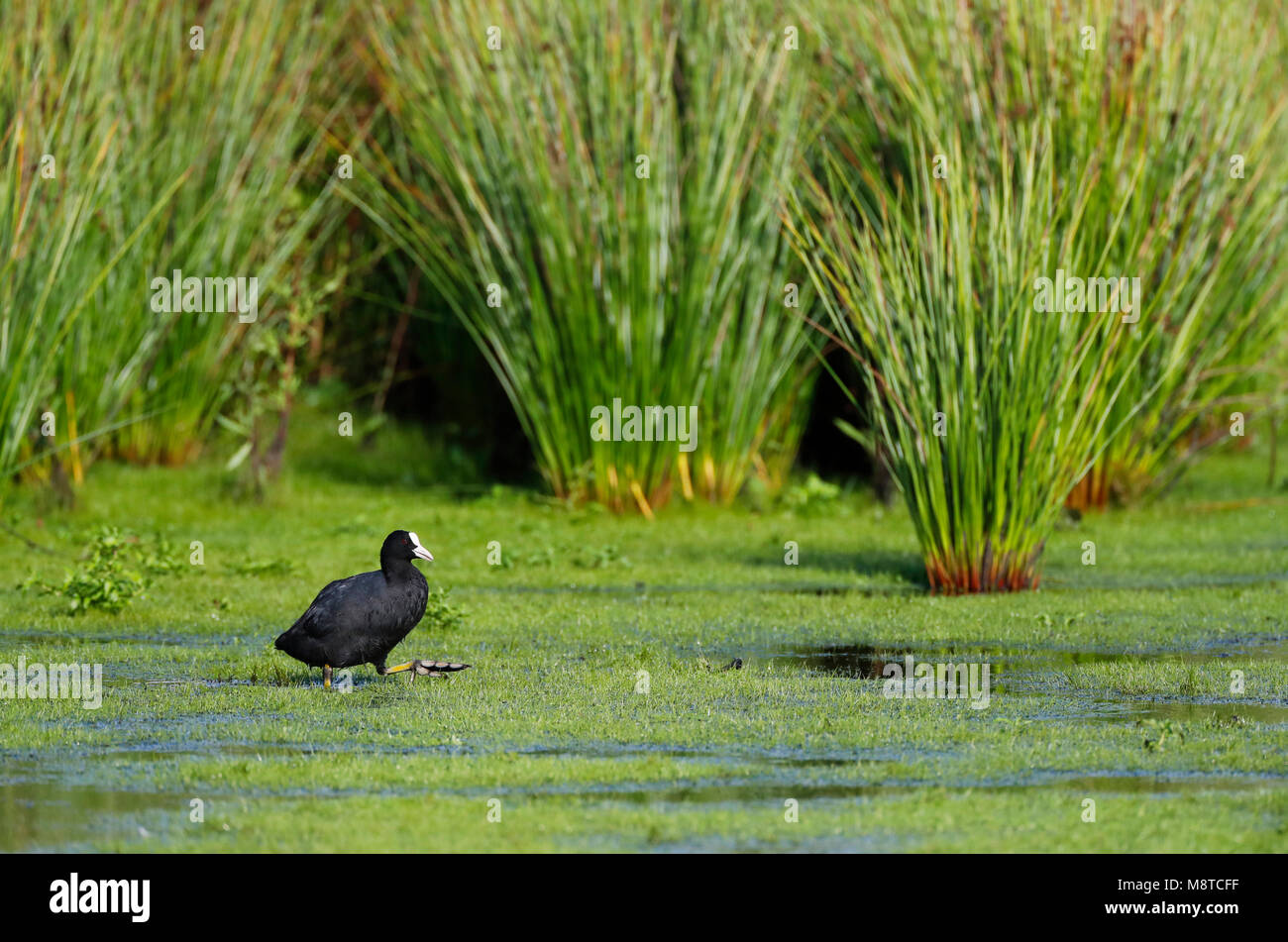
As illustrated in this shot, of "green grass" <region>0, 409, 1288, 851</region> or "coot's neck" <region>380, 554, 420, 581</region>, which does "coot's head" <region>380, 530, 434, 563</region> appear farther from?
"green grass" <region>0, 409, 1288, 851</region>

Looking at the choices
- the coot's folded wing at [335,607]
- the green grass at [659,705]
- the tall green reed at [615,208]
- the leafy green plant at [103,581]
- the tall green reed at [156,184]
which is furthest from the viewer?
the tall green reed at [615,208]

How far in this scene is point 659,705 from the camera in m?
8.96

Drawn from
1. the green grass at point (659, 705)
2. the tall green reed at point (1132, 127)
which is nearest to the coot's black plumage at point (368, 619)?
the green grass at point (659, 705)

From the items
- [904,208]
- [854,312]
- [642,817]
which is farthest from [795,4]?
[642,817]

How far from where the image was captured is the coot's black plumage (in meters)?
9.15

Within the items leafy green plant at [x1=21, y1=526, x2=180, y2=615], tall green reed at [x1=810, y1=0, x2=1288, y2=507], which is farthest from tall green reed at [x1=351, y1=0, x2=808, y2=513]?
leafy green plant at [x1=21, y1=526, x2=180, y2=615]

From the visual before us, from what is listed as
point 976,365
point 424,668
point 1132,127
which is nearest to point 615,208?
point 1132,127

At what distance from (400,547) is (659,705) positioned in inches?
59.1

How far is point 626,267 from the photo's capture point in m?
15.5

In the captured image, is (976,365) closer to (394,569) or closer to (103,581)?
(394,569)

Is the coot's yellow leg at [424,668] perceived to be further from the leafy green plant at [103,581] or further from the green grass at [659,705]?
the leafy green plant at [103,581]

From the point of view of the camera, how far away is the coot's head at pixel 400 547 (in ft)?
31.0

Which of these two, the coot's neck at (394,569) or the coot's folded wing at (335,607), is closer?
the coot's folded wing at (335,607)
